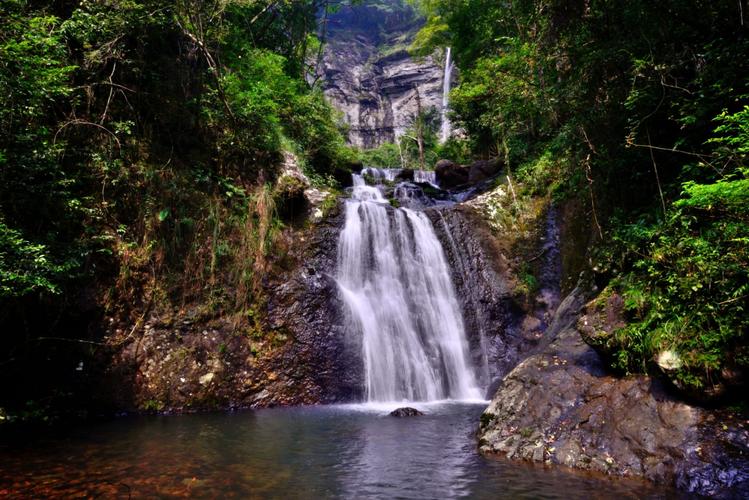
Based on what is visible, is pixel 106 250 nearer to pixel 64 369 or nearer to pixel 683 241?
pixel 64 369

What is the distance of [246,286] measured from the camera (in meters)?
8.71

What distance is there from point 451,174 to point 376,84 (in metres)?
36.5

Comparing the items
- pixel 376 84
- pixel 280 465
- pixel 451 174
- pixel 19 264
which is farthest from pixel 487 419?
pixel 376 84

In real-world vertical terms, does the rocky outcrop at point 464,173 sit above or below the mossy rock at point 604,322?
above

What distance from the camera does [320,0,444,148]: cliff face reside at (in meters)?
47.5

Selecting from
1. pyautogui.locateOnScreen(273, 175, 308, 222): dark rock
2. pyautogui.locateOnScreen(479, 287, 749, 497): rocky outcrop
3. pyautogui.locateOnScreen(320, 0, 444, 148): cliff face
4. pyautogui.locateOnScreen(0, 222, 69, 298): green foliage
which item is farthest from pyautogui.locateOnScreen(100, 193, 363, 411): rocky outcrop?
pyautogui.locateOnScreen(320, 0, 444, 148): cliff face

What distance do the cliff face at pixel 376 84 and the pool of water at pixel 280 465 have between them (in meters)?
41.8

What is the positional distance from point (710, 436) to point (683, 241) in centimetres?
217

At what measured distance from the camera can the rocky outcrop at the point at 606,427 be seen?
12.1 feet

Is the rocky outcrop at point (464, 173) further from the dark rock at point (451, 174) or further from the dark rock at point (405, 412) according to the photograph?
the dark rock at point (405, 412)

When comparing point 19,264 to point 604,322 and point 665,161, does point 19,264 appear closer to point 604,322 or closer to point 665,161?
point 604,322

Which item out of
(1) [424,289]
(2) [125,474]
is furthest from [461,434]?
(1) [424,289]

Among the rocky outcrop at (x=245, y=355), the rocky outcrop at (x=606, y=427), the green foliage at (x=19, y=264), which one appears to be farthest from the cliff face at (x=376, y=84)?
the rocky outcrop at (x=606, y=427)

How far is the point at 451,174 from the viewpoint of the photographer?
18156 mm
